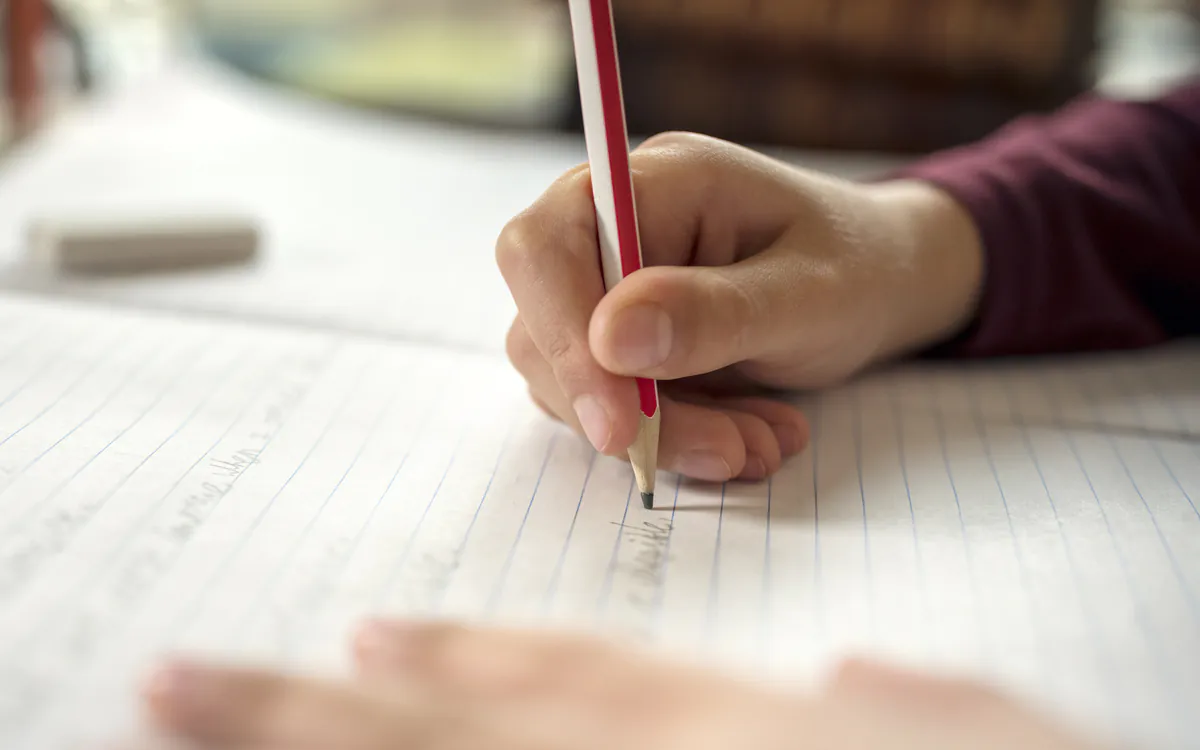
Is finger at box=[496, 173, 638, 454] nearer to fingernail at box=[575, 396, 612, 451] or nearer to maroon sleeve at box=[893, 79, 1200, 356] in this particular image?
fingernail at box=[575, 396, 612, 451]

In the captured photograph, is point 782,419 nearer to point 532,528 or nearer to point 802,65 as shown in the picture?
point 532,528

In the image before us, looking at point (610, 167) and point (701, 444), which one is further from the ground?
point (610, 167)

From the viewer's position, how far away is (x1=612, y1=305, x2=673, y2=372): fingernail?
1.13ft

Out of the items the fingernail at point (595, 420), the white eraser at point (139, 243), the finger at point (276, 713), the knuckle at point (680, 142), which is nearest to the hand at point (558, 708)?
the finger at point (276, 713)

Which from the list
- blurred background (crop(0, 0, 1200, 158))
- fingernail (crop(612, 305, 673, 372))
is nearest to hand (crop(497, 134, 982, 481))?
fingernail (crop(612, 305, 673, 372))

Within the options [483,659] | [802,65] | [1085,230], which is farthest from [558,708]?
[802,65]

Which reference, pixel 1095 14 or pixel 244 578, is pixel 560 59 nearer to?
pixel 1095 14

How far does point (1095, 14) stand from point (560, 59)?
535mm

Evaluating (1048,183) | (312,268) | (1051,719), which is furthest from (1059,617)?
(312,268)

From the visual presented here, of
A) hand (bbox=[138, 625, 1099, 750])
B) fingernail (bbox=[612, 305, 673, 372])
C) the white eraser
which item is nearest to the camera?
hand (bbox=[138, 625, 1099, 750])

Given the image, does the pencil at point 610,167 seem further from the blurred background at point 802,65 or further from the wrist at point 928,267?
the blurred background at point 802,65

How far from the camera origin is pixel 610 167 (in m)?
0.35

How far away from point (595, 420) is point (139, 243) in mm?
371

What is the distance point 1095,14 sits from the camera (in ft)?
3.33
